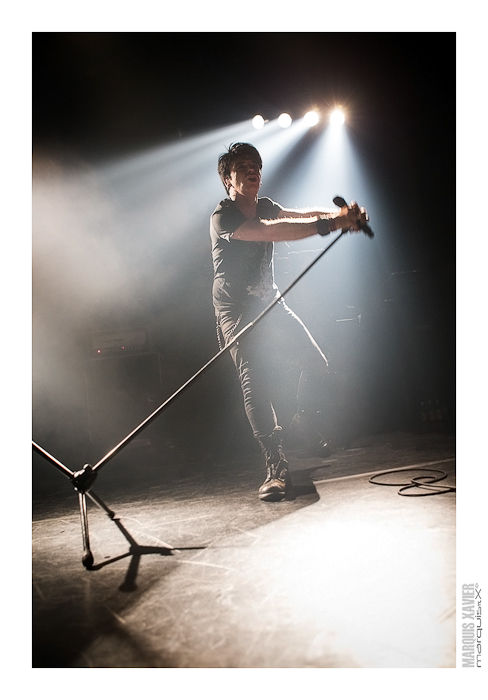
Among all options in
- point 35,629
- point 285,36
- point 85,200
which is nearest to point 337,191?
point 285,36

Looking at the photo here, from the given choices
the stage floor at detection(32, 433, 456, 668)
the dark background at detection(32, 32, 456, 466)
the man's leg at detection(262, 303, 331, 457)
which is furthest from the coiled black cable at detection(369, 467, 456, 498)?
the dark background at detection(32, 32, 456, 466)

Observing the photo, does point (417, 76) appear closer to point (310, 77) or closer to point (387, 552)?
point (310, 77)

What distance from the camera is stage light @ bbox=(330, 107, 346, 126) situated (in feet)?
9.50

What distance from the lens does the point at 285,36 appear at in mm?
2129

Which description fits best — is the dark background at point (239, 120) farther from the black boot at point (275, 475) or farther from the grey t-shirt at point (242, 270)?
→ the black boot at point (275, 475)

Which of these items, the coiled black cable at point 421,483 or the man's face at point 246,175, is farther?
the man's face at point 246,175

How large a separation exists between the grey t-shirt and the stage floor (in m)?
0.89

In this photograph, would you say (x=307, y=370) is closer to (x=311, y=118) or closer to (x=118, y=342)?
(x=118, y=342)

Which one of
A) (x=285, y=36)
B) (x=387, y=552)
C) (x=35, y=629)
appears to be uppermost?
(x=285, y=36)

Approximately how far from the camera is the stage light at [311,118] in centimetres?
292

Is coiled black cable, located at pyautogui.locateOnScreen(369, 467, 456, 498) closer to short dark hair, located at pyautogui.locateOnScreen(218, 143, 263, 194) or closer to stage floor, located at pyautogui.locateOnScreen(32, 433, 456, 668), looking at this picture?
stage floor, located at pyautogui.locateOnScreen(32, 433, 456, 668)

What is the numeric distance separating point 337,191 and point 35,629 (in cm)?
286

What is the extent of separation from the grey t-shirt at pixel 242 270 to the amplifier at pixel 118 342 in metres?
1.08

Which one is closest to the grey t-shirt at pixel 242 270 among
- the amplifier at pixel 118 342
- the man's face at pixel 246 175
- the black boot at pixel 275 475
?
the man's face at pixel 246 175
